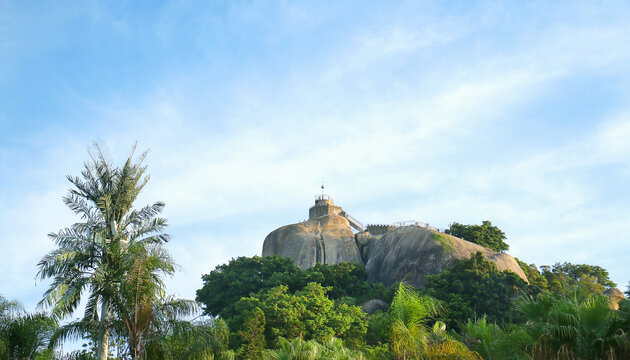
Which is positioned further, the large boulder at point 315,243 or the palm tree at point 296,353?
the large boulder at point 315,243

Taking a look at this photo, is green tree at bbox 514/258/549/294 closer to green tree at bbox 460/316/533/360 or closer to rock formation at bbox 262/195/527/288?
rock formation at bbox 262/195/527/288

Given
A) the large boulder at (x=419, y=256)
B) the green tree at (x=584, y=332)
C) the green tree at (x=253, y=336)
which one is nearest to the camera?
the green tree at (x=584, y=332)

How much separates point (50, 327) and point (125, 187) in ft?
16.3

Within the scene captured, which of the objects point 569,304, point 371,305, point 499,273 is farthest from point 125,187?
point 499,273

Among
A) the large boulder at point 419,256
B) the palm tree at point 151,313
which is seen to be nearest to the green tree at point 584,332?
the palm tree at point 151,313

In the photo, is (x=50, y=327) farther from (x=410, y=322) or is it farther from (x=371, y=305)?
(x=371, y=305)

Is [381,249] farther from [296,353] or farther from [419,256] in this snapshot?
[296,353]

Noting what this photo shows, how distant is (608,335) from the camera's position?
43.0 ft

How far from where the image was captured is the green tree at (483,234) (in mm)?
46287

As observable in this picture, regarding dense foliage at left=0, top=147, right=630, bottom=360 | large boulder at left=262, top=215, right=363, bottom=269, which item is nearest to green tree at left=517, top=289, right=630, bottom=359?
dense foliage at left=0, top=147, right=630, bottom=360

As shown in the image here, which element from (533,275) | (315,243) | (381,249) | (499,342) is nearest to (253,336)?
(499,342)

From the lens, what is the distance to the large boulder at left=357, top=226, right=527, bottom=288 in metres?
37.9

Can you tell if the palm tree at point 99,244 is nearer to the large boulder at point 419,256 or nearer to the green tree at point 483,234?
the large boulder at point 419,256

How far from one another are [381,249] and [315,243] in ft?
20.2
